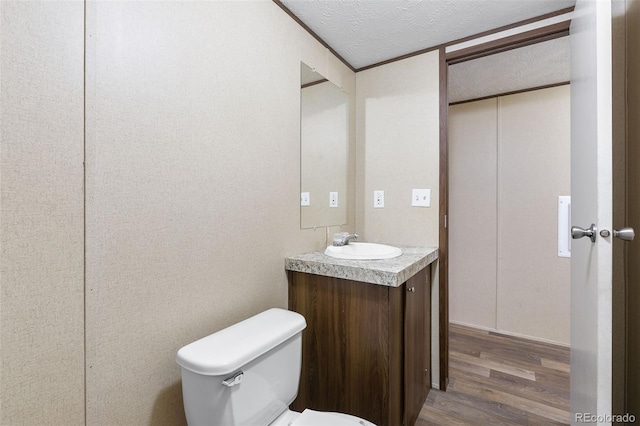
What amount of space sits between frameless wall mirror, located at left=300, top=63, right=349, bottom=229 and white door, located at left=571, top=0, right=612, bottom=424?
1236mm

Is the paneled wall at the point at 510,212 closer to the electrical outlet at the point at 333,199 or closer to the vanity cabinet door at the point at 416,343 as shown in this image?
the vanity cabinet door at the point at 416,343

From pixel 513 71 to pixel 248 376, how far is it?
267 cm

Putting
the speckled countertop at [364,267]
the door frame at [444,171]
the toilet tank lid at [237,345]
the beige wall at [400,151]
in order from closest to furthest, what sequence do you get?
the toilet tank lid at [237,345], the speckled countertop at [364,267], the door frame at [444,171], the beige wall at [400,151]

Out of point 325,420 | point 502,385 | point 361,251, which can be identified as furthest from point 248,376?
point 502,385

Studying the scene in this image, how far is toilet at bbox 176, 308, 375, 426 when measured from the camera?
884 millimetres

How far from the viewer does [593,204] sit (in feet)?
3.35

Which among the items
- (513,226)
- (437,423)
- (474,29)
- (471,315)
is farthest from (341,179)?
(471,315)

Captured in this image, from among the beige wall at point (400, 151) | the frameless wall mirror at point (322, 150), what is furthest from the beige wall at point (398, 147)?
the frameless wall mirror at point (322, 150)

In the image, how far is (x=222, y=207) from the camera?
1.23 meters

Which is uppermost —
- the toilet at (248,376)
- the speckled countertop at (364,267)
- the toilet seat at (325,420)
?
the speckled countertop at (364,267)

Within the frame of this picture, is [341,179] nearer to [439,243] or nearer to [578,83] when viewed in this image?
[439,243]

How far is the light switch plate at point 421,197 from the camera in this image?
195cm

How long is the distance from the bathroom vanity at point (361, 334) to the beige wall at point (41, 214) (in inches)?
36.1

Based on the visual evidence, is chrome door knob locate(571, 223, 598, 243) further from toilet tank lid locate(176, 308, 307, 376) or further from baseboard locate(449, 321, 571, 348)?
baseboard locate(449, 321, 571, 348)
